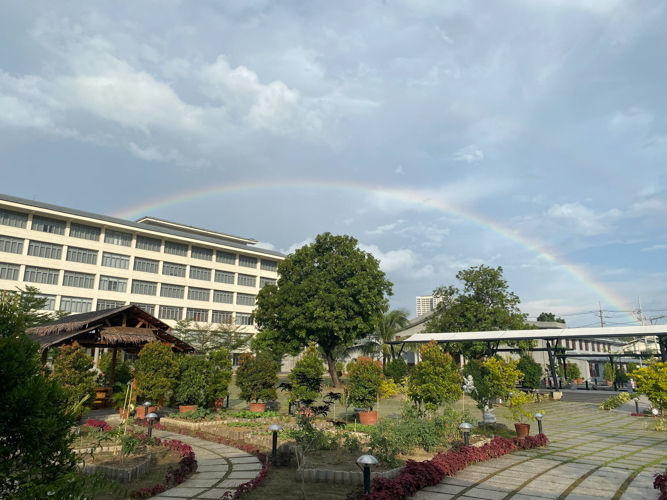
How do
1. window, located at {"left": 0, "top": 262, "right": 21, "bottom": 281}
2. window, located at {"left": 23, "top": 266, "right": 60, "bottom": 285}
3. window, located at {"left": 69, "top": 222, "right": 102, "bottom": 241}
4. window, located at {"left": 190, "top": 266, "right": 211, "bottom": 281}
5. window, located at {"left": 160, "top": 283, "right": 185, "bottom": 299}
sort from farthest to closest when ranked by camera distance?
window, located at {"left": 190, "top": 266, "right": 211, "bottom": 281} → window, located at {"left": 160, "top": 283, "right": 185, "bottom": 299} → window, located at {"left": 69, "top": 222, "right": 102, "bottom": 241} → window, located at {"left": 23, "top": 266, "right": 60, "bottom": 285} → window, located at {"left": 0, "top": 262, "right": 21, "bottom": 281}

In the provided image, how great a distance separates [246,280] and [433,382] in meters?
48.8

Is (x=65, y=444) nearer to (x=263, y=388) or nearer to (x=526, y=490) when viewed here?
(x=526, y=490)

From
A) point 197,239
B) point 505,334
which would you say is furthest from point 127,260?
point 505,334

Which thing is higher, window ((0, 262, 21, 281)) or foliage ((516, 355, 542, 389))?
A: window ((0, 262, 21, 281))

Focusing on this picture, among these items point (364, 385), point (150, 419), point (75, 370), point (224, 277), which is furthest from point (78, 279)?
point (150, 419)

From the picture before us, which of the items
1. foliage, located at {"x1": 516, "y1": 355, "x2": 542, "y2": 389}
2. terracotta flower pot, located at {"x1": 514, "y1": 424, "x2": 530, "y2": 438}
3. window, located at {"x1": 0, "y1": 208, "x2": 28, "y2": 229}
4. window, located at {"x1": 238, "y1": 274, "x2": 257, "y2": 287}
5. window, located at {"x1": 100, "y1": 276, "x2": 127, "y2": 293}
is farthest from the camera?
window, located at {"x1": 238, "y1": 274, "x2": 257, "y2": 287}

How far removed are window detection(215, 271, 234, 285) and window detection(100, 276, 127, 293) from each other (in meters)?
11.7

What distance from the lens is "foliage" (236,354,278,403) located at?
65.5ft

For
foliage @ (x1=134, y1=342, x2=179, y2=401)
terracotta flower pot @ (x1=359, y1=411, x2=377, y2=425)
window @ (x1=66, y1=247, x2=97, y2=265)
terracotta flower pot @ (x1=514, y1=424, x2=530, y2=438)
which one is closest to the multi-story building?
window @ (x1=66, y1=247, x2=97, y2=265)

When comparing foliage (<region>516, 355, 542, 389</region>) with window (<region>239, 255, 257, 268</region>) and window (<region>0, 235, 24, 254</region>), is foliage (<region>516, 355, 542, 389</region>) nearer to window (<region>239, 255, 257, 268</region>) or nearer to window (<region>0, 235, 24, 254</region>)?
window (<region>239, 255, 257, 268</region>)

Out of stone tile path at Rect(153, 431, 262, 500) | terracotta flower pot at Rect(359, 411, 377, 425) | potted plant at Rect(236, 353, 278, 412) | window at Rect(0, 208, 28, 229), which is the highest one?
window at Rect(0, 208, 28, 229)

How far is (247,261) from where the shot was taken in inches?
2451

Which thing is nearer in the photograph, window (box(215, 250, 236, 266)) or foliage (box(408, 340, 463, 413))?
foliage (box(408, 340, 463, 413))

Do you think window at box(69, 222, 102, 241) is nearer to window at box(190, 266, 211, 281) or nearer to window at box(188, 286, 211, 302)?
window at box(190, 266, 211, 281)
